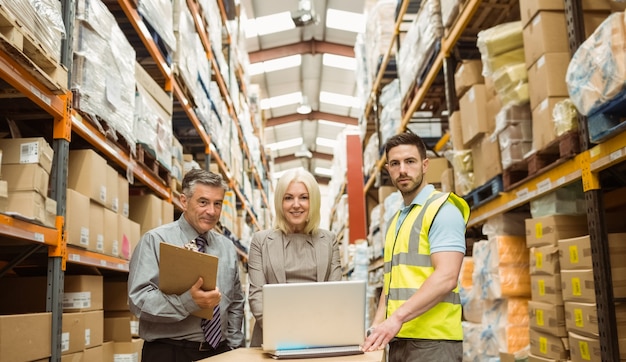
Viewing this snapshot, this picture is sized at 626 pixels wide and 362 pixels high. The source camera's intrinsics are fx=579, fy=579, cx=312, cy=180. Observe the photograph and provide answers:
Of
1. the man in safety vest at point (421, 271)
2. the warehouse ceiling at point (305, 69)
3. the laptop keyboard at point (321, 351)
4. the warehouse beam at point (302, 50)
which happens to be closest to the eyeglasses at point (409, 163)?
the man in safety vest at point (421, 271)

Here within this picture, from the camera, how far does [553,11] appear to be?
3.44 meters

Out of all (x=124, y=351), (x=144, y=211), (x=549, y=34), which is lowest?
(x=124, y=351)

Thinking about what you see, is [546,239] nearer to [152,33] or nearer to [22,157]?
[22,157]

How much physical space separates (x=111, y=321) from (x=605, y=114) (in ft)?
10.7

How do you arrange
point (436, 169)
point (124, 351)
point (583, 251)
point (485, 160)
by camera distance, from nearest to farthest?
1. point (583, 251)
2. point (124, 351)
3. point (485, 160)
4. point (436, 169)

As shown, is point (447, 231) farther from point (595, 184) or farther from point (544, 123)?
point (544, 123)

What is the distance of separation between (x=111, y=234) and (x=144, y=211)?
888 millimetres

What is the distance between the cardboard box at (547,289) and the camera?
3.31 meters

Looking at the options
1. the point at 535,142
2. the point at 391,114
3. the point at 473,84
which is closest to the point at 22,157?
the point at 535,142

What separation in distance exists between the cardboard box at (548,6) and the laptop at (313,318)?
2202mm

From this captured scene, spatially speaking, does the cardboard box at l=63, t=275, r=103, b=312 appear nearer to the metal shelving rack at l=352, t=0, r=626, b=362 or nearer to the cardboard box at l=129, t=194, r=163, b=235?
the cardboard box at l=129, t=194, r=163, b=235

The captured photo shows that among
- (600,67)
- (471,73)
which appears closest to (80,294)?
(600,67)

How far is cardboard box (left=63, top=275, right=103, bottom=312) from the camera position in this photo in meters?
3.25

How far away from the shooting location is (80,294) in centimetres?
328
